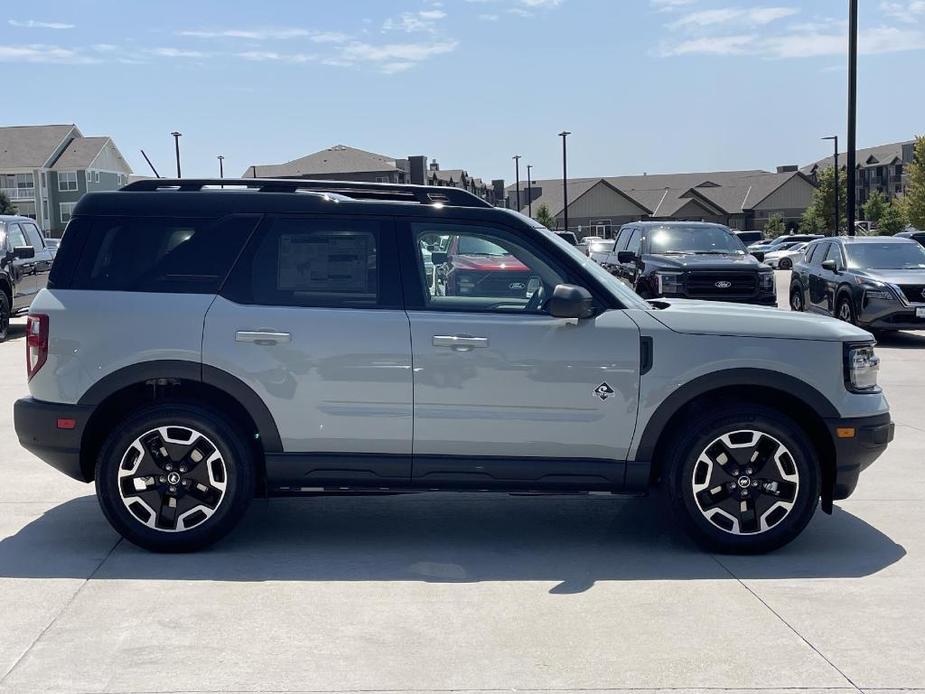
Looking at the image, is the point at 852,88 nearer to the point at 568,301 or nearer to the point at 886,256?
the point at 886,256

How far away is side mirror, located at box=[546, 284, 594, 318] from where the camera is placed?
5.71 m

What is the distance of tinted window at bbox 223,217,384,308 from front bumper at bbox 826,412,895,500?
8.48ft

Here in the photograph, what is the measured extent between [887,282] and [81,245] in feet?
43.7

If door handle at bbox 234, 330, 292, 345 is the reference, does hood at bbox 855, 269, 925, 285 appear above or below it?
below

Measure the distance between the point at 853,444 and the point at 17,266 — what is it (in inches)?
638

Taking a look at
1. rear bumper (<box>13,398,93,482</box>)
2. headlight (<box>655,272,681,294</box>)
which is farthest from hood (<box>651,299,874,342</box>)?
headlight (<box>655,272,681,294</box>)

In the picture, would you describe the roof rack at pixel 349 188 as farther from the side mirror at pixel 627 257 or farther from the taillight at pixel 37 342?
the side mirror at pixel 627 257

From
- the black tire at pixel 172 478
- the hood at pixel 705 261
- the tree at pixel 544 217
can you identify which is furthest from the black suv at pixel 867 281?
the tree at pixel 544 217

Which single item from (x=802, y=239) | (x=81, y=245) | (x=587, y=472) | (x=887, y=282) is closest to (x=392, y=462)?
(x=587, y=472)

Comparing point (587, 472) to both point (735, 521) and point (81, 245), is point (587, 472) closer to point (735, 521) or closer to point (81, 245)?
point (735, 521)

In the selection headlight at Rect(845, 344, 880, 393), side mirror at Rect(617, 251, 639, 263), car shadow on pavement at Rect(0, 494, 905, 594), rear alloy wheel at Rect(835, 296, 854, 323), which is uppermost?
side mirror at Rect(617, 251, 639, 263)

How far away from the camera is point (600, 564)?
19.0ft

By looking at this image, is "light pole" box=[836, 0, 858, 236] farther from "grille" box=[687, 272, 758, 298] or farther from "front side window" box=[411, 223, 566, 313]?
"front side window" box=[411, 223, 566, 313]

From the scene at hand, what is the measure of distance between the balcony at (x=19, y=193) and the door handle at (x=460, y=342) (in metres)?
79.3
